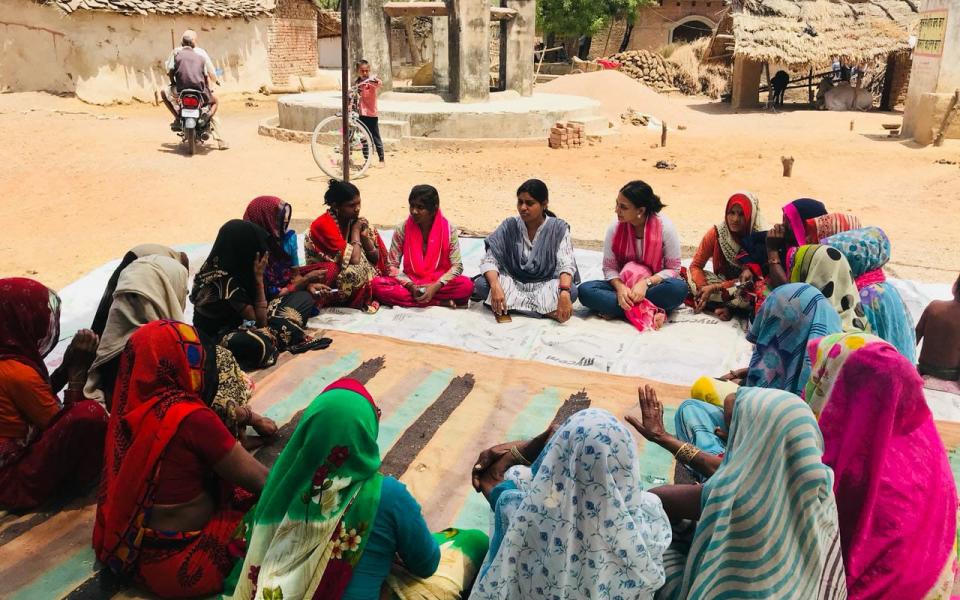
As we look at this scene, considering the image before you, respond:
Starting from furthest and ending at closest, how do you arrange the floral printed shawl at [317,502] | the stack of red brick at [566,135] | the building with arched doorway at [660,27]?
the building with arched doorway at [660,27] < the stack of red brick at [566,135] < the floral printed shawl at [317,502]

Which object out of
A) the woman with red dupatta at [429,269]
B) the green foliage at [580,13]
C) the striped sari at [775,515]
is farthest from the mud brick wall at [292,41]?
the striped sari at [775,515]

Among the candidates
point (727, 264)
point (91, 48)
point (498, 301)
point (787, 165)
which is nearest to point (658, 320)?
point (727, 264)

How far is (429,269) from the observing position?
18.0 ft

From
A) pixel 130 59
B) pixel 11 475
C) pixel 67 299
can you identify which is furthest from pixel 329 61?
pixel 11 475

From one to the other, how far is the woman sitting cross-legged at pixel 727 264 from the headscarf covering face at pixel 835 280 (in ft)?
4.65

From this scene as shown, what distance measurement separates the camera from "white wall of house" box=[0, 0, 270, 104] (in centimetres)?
1498

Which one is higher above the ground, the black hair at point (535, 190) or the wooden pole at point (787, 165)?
the black hair at point (535, 190)

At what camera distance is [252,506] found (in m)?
2.71

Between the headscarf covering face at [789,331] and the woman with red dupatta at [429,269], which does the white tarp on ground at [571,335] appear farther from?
the headscarf covering face at [789,331]

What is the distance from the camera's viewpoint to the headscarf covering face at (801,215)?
465cm

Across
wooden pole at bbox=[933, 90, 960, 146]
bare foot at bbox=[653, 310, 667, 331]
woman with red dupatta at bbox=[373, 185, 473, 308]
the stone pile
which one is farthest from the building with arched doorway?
bare foot at bbox=[653, 310, 667, 331]

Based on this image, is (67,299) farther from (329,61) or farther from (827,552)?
(329,61)

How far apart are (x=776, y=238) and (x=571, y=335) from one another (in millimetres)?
1369

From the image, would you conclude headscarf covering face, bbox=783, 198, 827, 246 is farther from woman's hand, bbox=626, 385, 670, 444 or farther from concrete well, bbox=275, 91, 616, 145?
concrete well, bbox=275, 91, 616, 145
